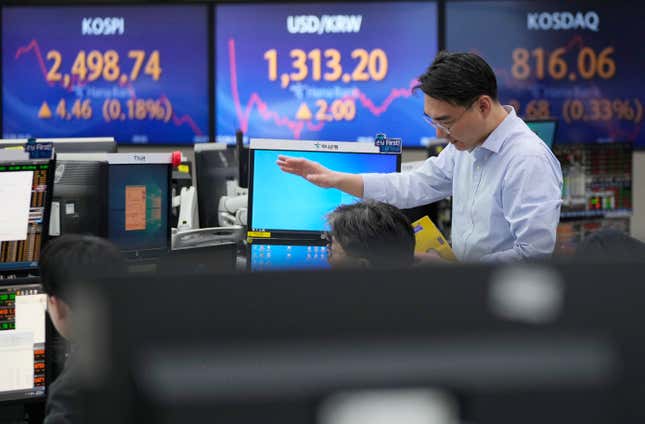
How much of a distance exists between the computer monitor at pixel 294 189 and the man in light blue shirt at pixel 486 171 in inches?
8.9

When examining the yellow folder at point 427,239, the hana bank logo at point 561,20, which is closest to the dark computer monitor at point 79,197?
the yellow folder at point 427,239

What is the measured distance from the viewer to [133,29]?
6113 millimetres

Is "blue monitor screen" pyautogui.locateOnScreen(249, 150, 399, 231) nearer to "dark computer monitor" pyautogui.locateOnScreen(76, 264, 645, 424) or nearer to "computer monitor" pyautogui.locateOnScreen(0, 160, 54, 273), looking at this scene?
"computer monitor" pyautogui.locateOnScreen(0, 160, 54, 273)

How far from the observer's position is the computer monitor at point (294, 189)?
277 cm

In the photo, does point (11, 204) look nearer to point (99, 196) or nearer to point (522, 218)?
point (99, 196)

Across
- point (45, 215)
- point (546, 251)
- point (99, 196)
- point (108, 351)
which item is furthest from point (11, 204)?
point (108, 351)

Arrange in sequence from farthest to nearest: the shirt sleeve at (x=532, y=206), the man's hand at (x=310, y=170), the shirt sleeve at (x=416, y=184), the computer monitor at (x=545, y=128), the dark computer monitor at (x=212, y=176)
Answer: the computer monitor at (x=545, y=128), the dark computer monitor at (x=212, y=176), the shirt sleeve at (x=416, y=184), the man's hand at (x=310, y=170), the shirt sleeve at (x=532, y=206)

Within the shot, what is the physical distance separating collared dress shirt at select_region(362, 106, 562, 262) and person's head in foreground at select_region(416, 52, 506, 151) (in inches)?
1.8

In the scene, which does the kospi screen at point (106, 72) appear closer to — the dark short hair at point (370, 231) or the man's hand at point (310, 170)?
the man's hand at point (310, 170)

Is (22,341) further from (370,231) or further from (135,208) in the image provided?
(370,231)

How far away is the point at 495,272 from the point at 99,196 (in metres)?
2.77

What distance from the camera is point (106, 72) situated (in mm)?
6152

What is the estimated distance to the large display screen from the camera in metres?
6.05

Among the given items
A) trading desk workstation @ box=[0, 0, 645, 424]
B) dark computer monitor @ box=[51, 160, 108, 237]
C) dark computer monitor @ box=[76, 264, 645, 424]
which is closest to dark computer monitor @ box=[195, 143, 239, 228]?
trading desk workstation @ box=[0, 0, 645, 424]
